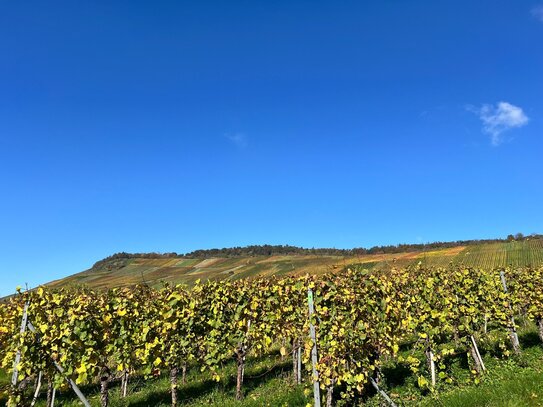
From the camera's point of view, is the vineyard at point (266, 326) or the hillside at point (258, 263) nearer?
the vineyard at point (266, 326)

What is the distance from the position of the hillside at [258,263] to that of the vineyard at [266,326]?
34.6 m

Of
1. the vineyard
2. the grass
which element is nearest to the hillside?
the grass

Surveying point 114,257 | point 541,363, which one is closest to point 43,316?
point 541,363

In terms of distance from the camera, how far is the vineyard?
7.08m

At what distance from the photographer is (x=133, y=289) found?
36.7 ft

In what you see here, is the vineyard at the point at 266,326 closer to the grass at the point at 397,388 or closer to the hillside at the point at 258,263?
the grass at the point at 397,388

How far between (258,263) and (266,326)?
77918 mm

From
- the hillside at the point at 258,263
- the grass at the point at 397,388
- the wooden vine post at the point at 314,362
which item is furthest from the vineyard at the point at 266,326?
the hillside at the point at 258,263

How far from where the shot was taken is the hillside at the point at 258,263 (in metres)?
54.9

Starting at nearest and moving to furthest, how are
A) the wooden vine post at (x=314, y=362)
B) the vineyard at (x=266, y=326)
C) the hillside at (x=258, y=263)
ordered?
the wooden vine post at (x=314, y=362)
the vineyard at (x=266, y=326)
the hillside at (x=258, y=263)

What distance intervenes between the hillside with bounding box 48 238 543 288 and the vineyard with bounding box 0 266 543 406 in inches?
1363

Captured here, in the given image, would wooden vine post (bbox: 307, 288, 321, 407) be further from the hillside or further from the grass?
the hillside

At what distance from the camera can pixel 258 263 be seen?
8750 centimetres

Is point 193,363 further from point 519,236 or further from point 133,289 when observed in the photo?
point 519,236
